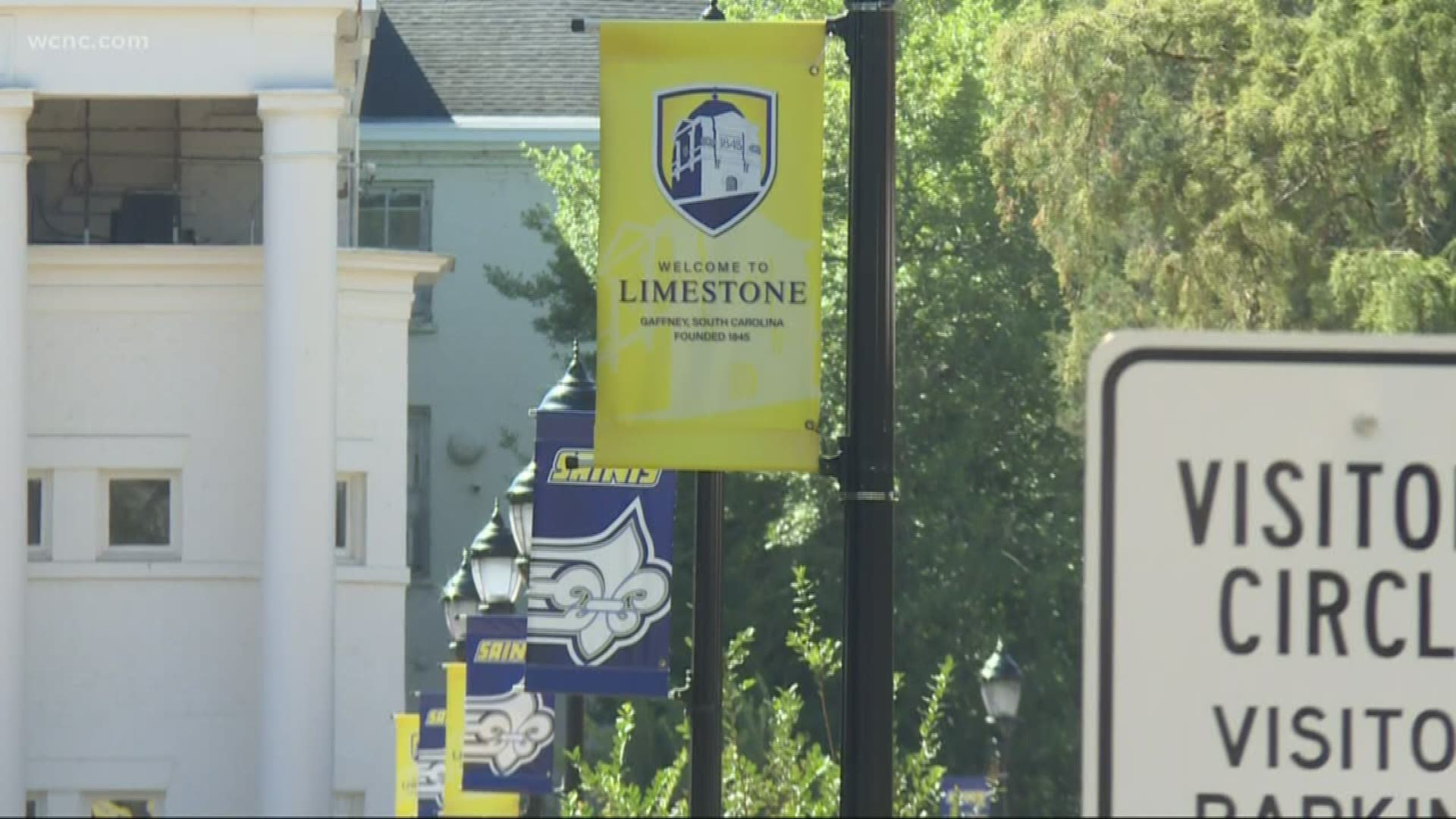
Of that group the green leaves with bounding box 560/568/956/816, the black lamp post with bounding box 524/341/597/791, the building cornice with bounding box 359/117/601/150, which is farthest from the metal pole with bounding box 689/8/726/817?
the building cornice with bounding box 359/117/601/150

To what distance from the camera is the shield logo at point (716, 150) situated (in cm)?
831

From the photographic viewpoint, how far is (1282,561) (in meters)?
2.76

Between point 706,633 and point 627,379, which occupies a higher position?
point 627,379

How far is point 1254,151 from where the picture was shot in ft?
83.8

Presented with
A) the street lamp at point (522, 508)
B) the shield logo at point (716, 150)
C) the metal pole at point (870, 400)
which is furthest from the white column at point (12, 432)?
the metal pole at point (870, 400)

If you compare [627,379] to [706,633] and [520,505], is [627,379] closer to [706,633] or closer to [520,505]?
[706,633]

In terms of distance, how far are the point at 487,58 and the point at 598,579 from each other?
3214 centimetres

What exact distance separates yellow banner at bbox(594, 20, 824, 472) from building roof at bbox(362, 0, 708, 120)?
34.8 metres

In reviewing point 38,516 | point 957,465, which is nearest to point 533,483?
point 38,516

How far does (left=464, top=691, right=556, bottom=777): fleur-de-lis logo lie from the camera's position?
1559cm

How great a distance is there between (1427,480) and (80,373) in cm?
2542

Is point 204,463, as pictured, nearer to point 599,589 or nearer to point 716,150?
point 599,589

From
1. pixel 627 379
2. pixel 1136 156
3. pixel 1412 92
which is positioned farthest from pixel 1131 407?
pixel 1136 156

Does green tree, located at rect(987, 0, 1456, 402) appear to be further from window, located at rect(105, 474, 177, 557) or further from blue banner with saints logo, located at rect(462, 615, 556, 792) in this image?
blue banner with saints logo, located at rect(462, 615, 556, 792)
